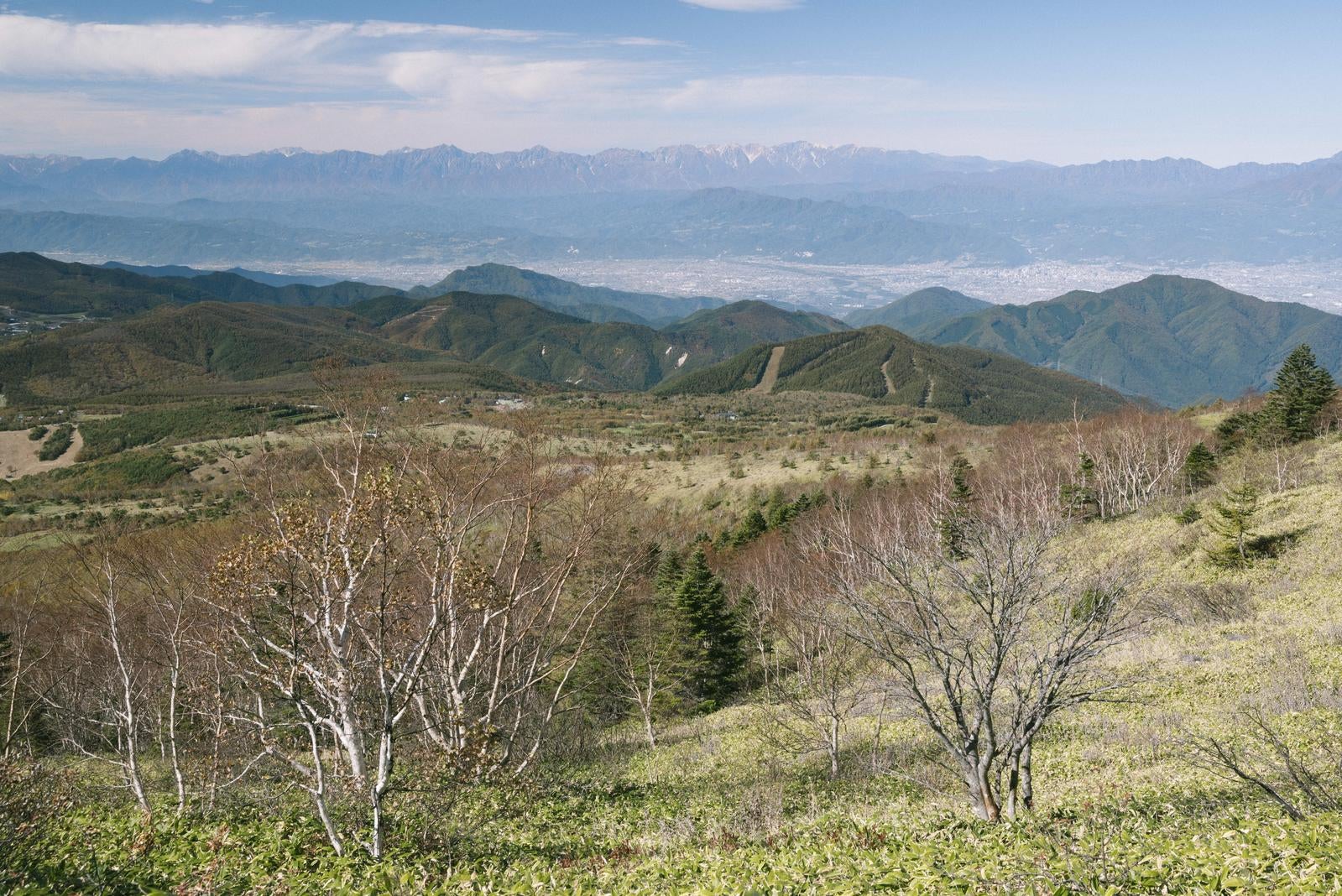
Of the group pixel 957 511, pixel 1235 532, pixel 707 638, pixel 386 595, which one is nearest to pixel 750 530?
pixel 707 638

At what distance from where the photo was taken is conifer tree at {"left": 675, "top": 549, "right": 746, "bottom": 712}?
31656 mm

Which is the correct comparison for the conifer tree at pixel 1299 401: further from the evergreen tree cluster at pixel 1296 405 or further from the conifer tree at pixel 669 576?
the conifer tree at pixel 669 576

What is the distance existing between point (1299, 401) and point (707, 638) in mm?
41548

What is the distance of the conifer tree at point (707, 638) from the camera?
31656mm

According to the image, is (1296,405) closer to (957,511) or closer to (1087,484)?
(1087,484)

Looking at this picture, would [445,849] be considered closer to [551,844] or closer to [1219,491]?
[551,844]

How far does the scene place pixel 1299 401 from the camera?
44750mm

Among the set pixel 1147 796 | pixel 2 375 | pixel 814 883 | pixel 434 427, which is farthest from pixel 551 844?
pixel 2 375

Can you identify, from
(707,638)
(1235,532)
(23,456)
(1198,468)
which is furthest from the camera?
(23,456)

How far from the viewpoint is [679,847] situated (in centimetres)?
988

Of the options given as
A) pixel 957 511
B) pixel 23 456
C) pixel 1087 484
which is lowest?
pixel 23 456

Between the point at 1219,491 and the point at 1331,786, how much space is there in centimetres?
3401

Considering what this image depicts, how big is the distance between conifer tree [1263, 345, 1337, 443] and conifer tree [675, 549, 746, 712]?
3813cm

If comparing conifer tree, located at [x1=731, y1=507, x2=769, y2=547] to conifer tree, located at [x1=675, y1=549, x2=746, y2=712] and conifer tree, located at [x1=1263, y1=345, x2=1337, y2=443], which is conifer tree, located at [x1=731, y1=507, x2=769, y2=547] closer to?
conifer tree, located at [x1=675, y1=549, x2=746, y2=712]
